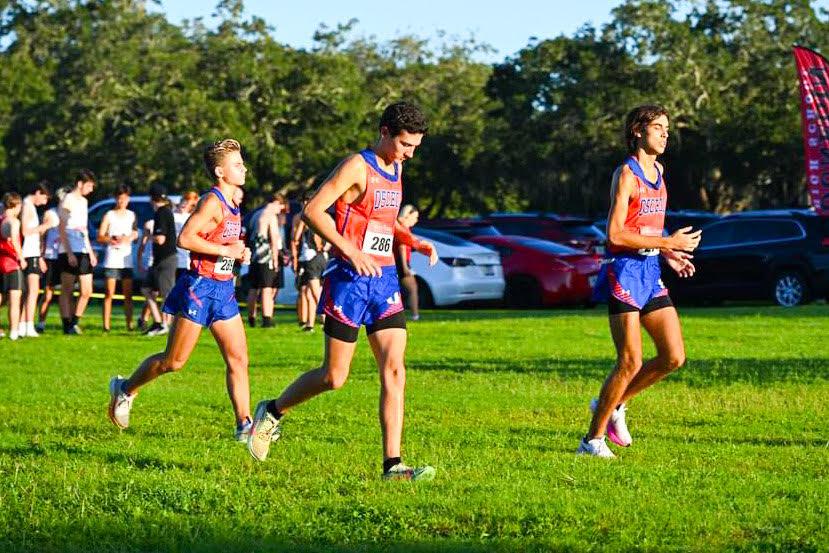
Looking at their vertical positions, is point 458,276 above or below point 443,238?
below

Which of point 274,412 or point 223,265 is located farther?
point 223,265

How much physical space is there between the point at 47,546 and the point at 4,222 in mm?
12626

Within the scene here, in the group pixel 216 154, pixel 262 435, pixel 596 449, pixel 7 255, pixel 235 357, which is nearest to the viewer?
pixel 262 435

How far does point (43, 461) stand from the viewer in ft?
27.4

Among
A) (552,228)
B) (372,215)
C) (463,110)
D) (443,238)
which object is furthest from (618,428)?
(463,110)

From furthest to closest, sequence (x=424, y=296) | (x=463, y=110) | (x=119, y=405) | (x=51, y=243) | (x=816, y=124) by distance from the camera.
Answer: (x=463, y=110)
(x=424, y=296)
(x=816, y=124)
(x=51, y=243)
(x=119, y=405)

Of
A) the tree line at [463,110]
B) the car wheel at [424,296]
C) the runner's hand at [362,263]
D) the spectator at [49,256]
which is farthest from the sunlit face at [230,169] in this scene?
the tree line at [463,110]

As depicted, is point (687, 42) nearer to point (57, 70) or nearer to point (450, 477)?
point (57, 70)

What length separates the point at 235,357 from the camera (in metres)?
9.29

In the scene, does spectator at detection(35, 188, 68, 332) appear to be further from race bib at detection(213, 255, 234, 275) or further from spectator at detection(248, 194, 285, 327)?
race bib at detection(213, 255, 234, 275)

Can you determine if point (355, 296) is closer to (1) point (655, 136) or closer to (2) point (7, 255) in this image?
(1) point (655, 136)

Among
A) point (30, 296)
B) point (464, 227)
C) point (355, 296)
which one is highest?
point (355, 296)

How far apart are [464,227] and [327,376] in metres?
20.9

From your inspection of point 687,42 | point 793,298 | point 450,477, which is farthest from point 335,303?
point 687,42
